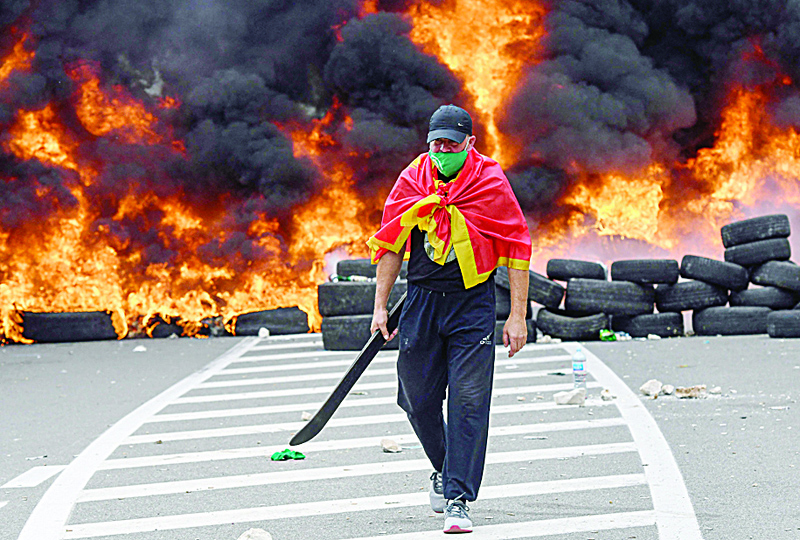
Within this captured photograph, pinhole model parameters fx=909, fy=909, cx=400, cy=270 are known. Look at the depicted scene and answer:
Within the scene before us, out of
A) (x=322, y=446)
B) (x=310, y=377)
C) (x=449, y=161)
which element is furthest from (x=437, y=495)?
(x=310, y=377)

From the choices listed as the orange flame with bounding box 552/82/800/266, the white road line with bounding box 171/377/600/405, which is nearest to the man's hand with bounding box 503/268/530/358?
the white road line with bounding box 171/377/600/405

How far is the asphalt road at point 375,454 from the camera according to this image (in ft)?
15.0

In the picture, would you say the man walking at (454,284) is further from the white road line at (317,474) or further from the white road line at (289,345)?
the white road line at (289,345)

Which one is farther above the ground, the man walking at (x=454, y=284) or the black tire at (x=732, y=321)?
the man walking at (x=454, y=284)

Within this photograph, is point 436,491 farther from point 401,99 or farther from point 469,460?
point 401,99

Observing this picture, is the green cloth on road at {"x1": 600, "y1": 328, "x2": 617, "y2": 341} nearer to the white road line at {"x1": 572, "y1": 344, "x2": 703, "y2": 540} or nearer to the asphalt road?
the asphalt road

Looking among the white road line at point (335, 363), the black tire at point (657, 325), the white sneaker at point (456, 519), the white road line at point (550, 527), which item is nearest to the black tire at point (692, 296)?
the black tire at point (657, 325)

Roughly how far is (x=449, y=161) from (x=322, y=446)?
2.96 meters

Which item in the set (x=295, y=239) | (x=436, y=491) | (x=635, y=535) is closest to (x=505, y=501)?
(x=436, y=491)

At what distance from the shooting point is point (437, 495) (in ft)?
15.2

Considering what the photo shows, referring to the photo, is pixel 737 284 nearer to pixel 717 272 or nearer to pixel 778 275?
pixel 717 272

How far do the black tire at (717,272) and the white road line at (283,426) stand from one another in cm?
768

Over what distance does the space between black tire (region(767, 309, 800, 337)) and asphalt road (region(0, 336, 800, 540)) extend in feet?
6.16

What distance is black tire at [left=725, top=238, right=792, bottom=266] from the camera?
14.9 meters
